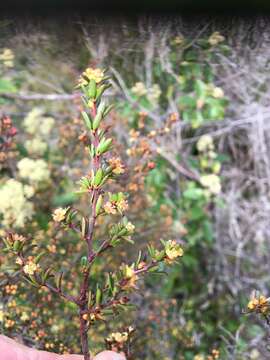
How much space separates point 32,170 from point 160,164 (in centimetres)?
43

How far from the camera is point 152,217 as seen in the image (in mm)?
1658

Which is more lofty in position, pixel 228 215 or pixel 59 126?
pixel 59 126

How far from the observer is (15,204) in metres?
1.36

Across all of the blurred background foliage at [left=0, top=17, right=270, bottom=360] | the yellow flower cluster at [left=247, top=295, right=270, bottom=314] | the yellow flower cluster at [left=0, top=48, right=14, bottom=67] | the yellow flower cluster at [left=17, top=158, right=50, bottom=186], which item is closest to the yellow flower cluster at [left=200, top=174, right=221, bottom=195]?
the blurred background foliage at [left=0, top=17, right=270, bottom=360]

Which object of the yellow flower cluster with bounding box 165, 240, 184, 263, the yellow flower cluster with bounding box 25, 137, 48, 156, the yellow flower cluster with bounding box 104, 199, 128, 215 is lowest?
the yellow flower cluster with bounding box 165, 240, 184, 263

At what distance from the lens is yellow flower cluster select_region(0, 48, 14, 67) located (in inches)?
54.2

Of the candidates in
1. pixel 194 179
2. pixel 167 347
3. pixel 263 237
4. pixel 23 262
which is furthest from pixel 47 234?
pixel 263 237

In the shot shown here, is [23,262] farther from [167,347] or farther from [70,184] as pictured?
[70,184]

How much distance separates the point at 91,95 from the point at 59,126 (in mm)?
926

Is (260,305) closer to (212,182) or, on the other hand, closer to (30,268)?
(30,268)

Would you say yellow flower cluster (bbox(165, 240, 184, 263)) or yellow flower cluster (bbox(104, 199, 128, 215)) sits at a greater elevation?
yellow flower cluster (bbox(104, 199, 128, 215))

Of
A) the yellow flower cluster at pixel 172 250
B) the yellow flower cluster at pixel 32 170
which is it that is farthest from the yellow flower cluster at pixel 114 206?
the yellow flower cluster at pixel 32 170

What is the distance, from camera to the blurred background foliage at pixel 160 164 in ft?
3.95

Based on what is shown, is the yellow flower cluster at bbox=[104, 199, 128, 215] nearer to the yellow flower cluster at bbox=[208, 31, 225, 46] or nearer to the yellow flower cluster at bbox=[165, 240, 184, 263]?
the yellow flower cluster at bbox=[165, 240, 184, 263]
